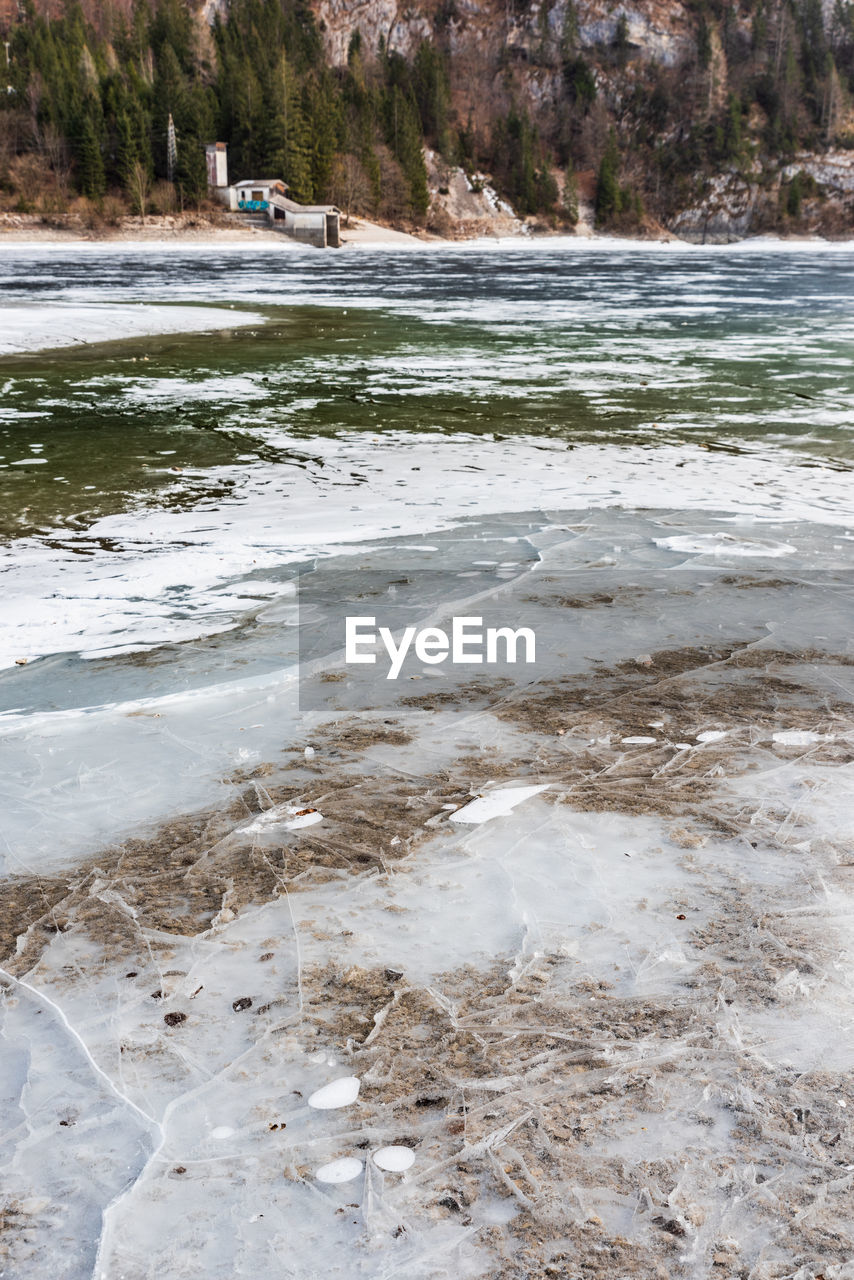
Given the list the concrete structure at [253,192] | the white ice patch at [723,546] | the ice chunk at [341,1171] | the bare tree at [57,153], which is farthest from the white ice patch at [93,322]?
A: the bare tree at [57,153]

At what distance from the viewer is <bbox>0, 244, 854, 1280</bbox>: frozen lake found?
2.02 meters

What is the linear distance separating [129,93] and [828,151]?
8618cm

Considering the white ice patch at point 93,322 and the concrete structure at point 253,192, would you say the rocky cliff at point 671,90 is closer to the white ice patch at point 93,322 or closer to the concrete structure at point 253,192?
the concrete structure at point 253,192

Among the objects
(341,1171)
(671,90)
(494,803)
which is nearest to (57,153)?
(671,90)

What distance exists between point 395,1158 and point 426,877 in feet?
3.58

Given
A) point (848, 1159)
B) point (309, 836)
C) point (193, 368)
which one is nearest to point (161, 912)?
point (309, 836)

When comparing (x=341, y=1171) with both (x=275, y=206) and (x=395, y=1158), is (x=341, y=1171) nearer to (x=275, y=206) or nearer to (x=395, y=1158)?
(x=395, y=1158)

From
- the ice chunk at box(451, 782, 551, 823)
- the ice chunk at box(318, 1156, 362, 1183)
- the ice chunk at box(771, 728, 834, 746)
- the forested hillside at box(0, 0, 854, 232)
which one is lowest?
the ice chunk at box(451, 782, 551, 823)

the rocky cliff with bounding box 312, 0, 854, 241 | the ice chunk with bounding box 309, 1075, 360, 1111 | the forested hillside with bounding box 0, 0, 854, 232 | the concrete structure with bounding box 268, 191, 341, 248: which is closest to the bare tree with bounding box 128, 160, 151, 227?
the forested hillside with bounding box 0, 0, 854, 232

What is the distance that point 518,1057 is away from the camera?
7.79 feet

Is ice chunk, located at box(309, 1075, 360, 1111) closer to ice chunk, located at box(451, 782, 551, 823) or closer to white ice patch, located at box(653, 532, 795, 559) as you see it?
ice chunk, located at box(451, 782, 551, 823)

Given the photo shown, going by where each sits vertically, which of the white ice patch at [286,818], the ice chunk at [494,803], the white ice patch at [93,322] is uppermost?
the white ice patch at [93,322]

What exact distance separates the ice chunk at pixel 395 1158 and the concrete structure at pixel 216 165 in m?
92.9

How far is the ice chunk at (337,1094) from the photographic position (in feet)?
7.39
